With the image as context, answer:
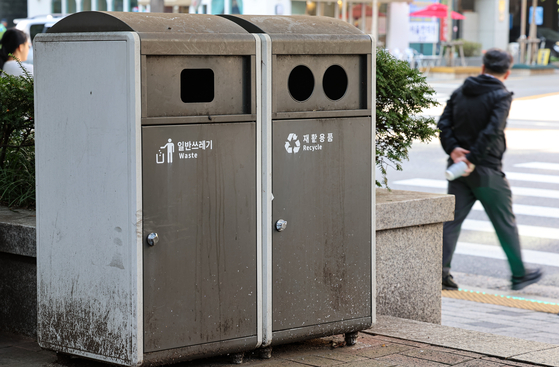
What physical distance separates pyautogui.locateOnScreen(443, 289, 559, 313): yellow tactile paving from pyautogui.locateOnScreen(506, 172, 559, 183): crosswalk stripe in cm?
561

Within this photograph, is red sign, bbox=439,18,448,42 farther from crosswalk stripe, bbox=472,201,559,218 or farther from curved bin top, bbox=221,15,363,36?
curved bin top, bbox=221,15,363,36

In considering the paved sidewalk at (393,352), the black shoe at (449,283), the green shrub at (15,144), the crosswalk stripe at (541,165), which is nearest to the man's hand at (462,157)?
the black shoe at (449,283)

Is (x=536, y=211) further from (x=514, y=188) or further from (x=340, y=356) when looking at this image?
(x=340, y=356)

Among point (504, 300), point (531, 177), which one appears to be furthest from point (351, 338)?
point (531, 177)

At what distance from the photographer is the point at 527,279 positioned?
6734 millimetres

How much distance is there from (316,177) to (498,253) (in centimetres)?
498

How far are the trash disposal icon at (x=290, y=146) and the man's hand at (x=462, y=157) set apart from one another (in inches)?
118

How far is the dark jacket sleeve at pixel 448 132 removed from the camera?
22.1 feet

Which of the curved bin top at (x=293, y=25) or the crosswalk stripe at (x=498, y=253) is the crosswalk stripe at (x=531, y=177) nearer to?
the crosswalk stripe at (x=498, y=253)

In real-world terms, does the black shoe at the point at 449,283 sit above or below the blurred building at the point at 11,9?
below

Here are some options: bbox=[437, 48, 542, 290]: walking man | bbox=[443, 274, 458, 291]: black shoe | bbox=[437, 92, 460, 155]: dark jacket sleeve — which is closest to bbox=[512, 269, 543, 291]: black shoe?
bbox=[437, 48, 542, 290]: walking man

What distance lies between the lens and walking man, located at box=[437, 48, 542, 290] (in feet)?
21.5

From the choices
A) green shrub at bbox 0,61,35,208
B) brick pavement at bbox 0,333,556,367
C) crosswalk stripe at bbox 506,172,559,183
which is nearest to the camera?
brick pavement at bbox 0,333,556,367

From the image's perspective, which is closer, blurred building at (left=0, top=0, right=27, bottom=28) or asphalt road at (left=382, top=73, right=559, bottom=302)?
asphalt road at (left=382, top=73, right=559, bottom=302)
